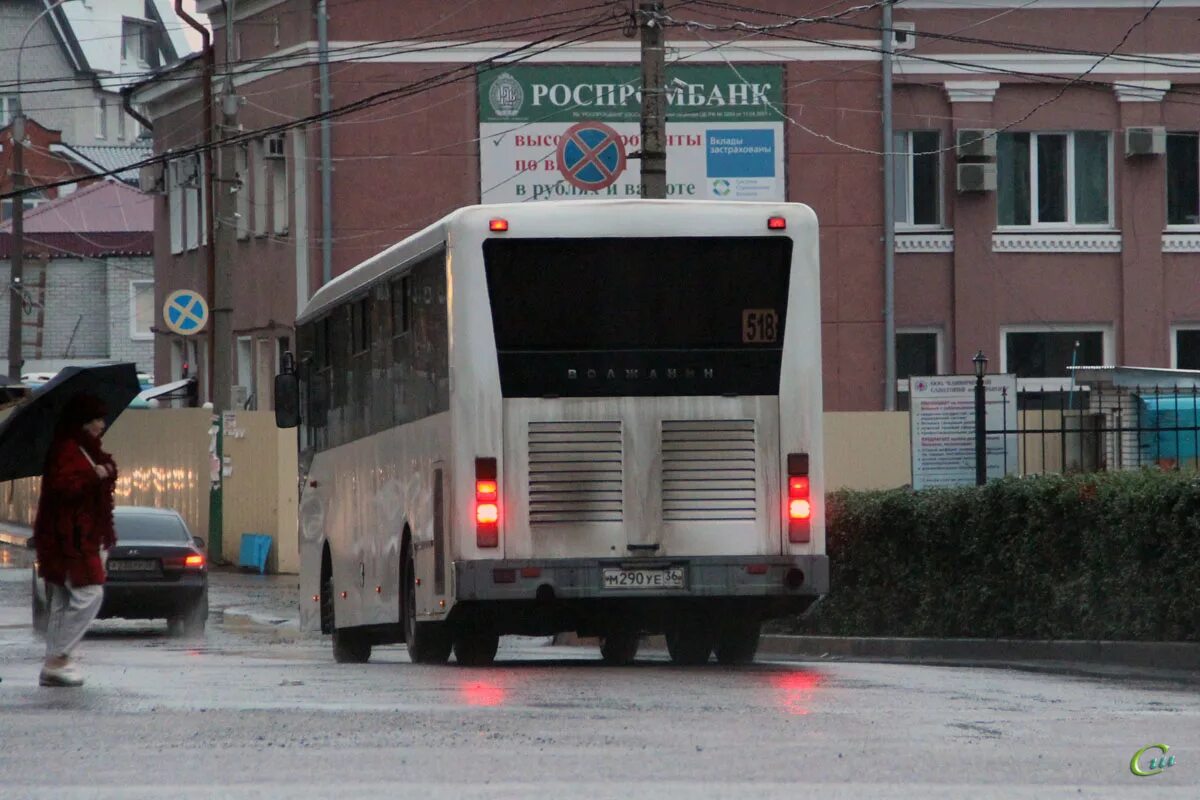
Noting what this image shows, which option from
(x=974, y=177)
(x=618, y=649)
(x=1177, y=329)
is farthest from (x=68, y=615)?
(x=1177, y=329)

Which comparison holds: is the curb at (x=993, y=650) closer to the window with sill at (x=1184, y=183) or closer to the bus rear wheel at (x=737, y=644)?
the bus rear wheel at (x=737, y=644)

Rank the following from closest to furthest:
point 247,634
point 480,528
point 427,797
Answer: point 427,797 < point 480,528 < point 247,634

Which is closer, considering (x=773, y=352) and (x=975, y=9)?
(x=773, y=352)

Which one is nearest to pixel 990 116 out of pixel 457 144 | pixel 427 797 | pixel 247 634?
pixel 457 144

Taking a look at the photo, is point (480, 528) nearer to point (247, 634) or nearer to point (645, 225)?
point (645, 225)

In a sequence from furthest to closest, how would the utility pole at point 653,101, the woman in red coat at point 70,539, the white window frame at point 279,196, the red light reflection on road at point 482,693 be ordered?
the white window frame at point 279,196
the utility pole at point 653,101
the woman in red coat at point 70,539
the red light reflection on road at point 482,693

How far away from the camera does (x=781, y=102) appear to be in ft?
126

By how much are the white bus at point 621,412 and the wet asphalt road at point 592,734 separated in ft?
2.14

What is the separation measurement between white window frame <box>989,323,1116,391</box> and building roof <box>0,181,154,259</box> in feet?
144

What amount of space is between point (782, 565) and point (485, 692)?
3.19 meters

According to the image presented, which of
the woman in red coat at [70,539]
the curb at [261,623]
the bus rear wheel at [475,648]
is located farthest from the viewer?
the curb at [261,623]

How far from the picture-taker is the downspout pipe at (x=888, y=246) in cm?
3822

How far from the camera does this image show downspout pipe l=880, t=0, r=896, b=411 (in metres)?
38.2

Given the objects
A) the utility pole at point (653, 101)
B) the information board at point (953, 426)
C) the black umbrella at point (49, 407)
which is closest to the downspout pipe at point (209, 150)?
the utility pole at point (653, 101)
